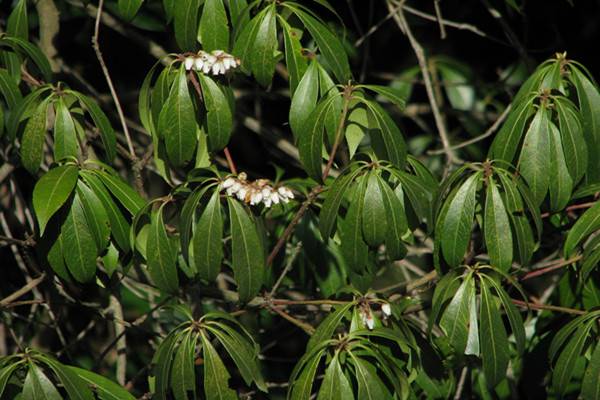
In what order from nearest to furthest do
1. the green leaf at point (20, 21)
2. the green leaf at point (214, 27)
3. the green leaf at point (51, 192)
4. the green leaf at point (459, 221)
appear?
the green leaf at point (51, 192), the green leaf at point (459, 221), the green leaf at point (214, 27), the green leaf at point (20, 21)

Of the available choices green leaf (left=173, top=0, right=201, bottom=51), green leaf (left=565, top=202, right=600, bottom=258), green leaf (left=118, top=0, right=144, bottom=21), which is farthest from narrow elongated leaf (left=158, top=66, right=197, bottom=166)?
green leaf (left=565, top=202, right=600, bottom=258)

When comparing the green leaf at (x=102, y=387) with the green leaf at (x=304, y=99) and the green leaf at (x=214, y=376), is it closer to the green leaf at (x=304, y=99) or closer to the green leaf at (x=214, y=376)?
the green leaf at (x=214, y=376)

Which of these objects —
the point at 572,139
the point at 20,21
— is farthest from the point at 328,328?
the point at 20,21

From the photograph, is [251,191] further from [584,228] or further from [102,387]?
[584,228]

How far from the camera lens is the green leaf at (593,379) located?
157cm

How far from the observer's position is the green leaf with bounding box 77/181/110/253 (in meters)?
1.59

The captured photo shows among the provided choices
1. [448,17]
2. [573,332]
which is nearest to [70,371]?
[573,332]

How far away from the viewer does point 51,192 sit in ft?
4.93

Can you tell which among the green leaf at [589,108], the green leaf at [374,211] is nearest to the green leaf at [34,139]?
the green leaf at [374,211]

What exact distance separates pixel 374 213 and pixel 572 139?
0.38 metres

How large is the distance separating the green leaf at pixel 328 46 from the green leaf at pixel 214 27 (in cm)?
12

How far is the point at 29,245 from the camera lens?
71.7 inches

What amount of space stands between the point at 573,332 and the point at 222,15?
2.91 ft

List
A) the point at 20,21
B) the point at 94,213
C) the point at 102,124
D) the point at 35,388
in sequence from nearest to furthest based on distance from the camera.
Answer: the point at 35,388 < the point at 94,213 < the point at 102,124 < the point at 20,21
